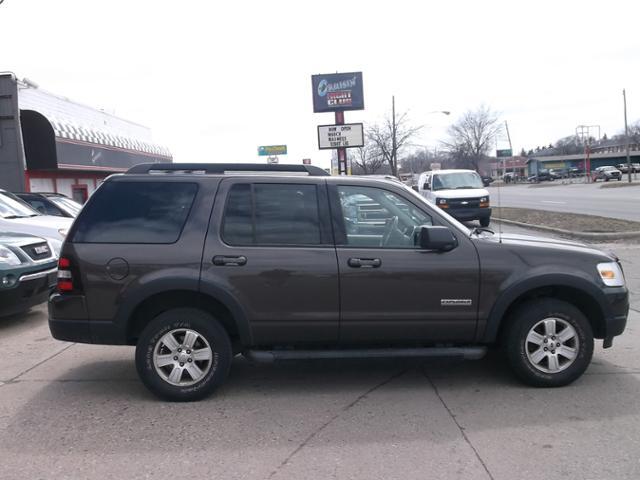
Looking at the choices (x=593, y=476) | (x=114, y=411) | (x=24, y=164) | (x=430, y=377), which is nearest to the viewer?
(x=593, y=476)

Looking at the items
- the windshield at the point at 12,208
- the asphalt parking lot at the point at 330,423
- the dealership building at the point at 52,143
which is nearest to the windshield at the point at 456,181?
the dealership building at the point at 52,143

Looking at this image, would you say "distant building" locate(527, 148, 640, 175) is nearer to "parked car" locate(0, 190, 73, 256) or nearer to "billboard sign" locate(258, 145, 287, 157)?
"billboard sign" locate(258, 145, 287, 157)

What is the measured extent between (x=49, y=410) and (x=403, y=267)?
2990mm

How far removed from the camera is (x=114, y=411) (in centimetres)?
445

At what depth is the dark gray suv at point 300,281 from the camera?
177 inches

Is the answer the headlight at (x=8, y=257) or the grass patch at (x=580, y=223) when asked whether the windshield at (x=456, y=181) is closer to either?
the grass patch at (x=580, y=223)

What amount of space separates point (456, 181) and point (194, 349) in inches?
608

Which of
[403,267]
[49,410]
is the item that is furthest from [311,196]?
[49,410]

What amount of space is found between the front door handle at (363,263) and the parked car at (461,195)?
489 inches

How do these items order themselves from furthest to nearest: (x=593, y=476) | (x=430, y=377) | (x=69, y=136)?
(x=69, y=136) → (x=430, y=377) → (x=593, y=476)

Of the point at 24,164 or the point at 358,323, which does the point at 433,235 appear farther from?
the point at 24,164

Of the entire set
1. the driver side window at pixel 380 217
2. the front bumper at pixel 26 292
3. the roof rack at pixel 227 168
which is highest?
the roof rack at pixel 227 168

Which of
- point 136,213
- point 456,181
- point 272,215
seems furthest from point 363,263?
point 456,181

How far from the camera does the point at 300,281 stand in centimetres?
452
